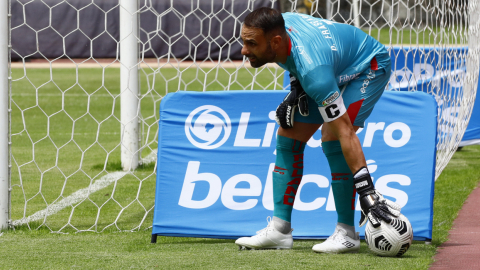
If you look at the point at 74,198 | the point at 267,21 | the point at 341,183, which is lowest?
the point at 74,198

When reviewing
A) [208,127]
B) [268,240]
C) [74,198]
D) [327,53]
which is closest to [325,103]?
[327,53]

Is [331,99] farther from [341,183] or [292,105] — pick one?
[341,183]

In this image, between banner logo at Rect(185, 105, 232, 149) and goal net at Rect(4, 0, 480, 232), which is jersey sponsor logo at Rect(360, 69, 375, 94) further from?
goal net at Rect(4, 0, 480, 232)

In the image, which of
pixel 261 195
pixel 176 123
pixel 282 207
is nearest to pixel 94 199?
pixel 176 123

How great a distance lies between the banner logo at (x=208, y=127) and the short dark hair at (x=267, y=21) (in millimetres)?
929

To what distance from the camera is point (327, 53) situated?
285 cm

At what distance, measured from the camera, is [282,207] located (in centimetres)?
323

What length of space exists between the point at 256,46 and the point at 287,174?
0.72 meters

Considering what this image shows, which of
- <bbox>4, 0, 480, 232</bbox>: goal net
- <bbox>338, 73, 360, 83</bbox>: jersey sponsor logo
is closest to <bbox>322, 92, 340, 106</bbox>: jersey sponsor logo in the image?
<bbox>338, 73, 360, 83</bbox>: jersey sponsor logo

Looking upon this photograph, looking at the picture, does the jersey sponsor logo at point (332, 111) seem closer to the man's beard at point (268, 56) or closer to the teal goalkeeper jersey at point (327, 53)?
the teal goalkeeper jersey at point (327, 53)

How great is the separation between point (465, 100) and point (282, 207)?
2.68 meters

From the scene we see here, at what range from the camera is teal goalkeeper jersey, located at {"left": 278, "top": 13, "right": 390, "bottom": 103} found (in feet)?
9.09

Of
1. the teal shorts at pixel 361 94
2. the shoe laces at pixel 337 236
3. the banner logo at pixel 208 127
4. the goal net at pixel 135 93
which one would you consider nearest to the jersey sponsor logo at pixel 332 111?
the teal shorts at pixel 361 94

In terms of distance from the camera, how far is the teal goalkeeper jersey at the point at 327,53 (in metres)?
2.77
